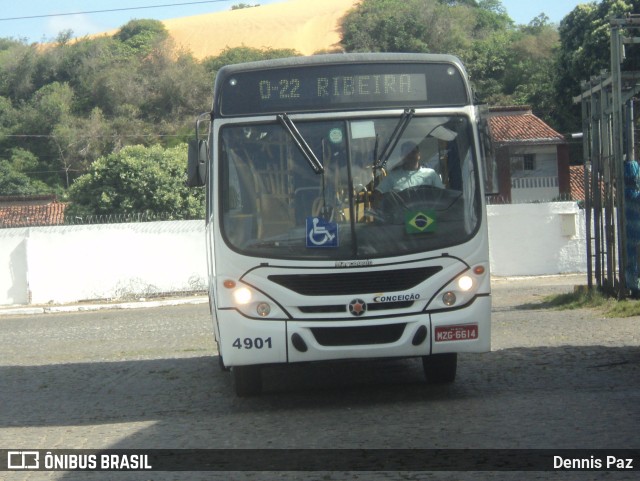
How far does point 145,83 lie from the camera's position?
80.6 metres

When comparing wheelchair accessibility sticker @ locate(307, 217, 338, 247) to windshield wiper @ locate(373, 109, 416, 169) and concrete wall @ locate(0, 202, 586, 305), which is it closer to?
windshield wiper @ locate(373, 109, 416, 169)

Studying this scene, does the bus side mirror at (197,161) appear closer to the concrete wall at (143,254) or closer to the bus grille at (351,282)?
the bus grille at (351,282)

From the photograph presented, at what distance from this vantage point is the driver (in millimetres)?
7879

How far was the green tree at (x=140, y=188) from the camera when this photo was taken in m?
38.9

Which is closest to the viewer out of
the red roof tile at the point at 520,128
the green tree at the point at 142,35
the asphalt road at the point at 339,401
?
the asphalt road at the point at 339,401

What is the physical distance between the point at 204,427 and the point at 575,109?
40407 mm

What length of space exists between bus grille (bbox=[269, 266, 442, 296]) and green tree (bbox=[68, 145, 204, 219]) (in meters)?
30.9

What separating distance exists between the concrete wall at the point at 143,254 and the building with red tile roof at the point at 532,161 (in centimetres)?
2462

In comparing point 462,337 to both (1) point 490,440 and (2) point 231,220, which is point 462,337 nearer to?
(1) point 490,440

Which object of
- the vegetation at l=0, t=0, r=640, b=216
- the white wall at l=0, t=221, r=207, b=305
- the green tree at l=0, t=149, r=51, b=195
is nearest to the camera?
the white wall at l=0, t=221, r=207, b=305

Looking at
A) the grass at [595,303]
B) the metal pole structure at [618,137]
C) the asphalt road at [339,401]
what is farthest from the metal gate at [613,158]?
the asphalt road at [339,401]

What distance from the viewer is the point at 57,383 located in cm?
1026

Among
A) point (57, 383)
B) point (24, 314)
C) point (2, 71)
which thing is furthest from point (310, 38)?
point (57, 383)

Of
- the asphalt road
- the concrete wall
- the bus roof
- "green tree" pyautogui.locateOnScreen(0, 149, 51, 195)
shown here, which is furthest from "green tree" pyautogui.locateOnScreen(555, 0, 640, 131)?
"green tree" pyautogui.locateOnScreen(0, 149, 51, 195)
